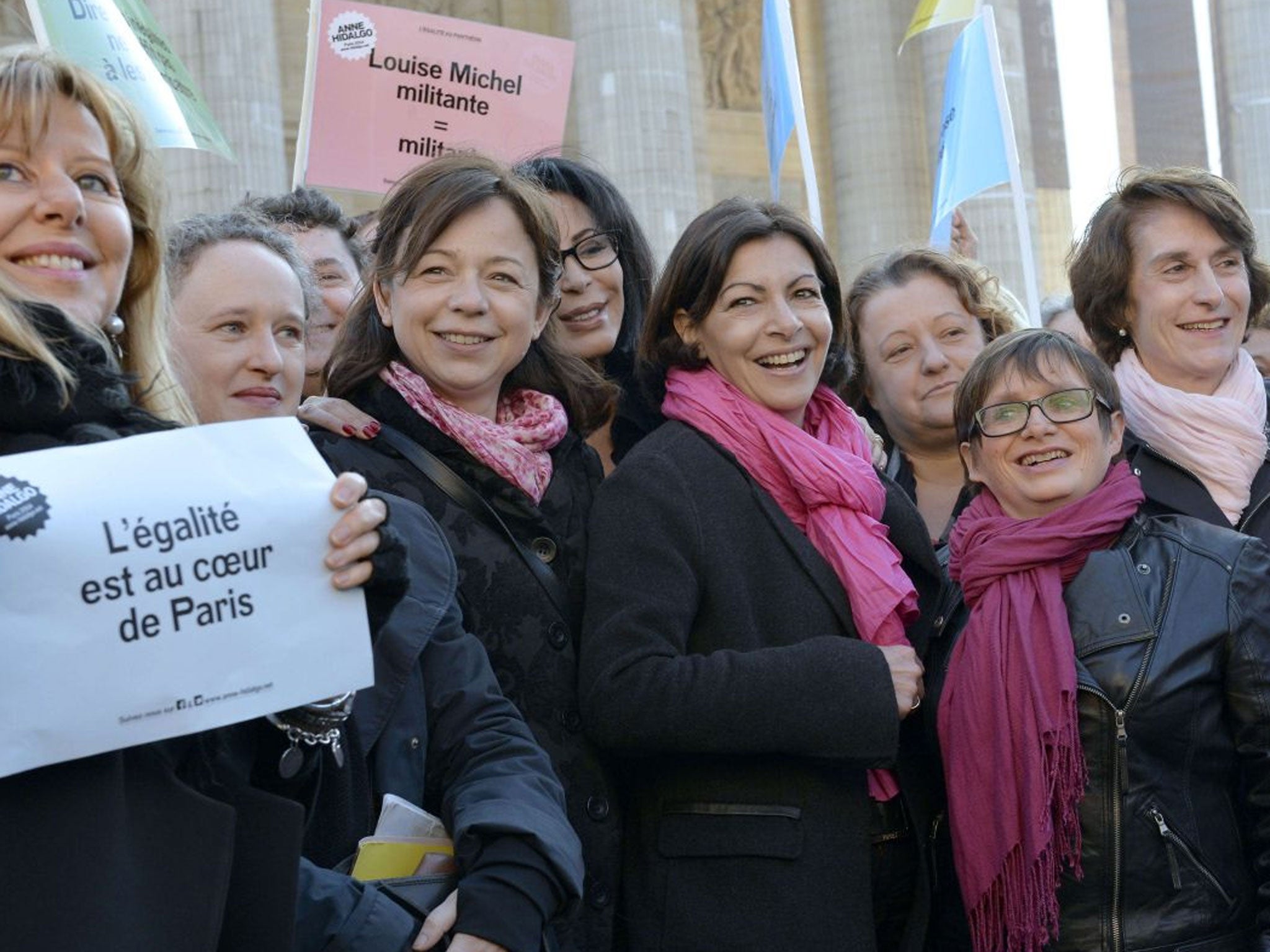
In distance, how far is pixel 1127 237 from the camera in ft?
15.7

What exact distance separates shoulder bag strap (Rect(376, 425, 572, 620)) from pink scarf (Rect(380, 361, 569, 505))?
0.08 meters

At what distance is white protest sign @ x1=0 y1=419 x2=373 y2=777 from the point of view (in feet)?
7.17

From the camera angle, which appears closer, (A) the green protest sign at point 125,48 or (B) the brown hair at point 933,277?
(B) the brown hair at point 933,277

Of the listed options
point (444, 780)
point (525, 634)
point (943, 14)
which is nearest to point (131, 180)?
point (444, 780)

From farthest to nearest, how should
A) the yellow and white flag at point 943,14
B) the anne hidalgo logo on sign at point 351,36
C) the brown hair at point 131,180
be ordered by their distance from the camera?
the yellow and white flag at point 943,14 < the anne hidalgo logo on sign at point 351,36 < the brown hair at point 131,180

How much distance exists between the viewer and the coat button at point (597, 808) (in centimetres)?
355

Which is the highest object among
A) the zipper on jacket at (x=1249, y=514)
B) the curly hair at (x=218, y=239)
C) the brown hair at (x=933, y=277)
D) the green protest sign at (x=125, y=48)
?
the green protest sign at (x=125, y=48)

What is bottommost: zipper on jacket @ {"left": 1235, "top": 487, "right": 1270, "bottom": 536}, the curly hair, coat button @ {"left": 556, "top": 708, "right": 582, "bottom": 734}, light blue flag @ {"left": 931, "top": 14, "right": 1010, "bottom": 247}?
coat button @ {"left": 556, "top": 708, "right": 582, "bottom": 734}

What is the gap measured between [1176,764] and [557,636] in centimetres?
131

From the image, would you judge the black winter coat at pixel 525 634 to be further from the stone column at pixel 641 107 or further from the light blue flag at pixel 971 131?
the stone column at pixel 641 107

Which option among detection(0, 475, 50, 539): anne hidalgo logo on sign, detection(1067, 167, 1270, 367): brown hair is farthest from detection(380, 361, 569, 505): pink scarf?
detection(1067, 167, 1270, 367): brown hair

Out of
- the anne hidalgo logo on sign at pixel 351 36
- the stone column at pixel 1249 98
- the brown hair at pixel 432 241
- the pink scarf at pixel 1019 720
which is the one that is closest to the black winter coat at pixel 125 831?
the brown hair at pixel 432 241

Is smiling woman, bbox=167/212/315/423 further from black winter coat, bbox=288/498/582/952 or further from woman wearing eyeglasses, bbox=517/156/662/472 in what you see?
woman wearing eyeglasses, bbox=517/156/662/472

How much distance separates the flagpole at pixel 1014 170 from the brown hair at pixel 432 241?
3886 millimetres
